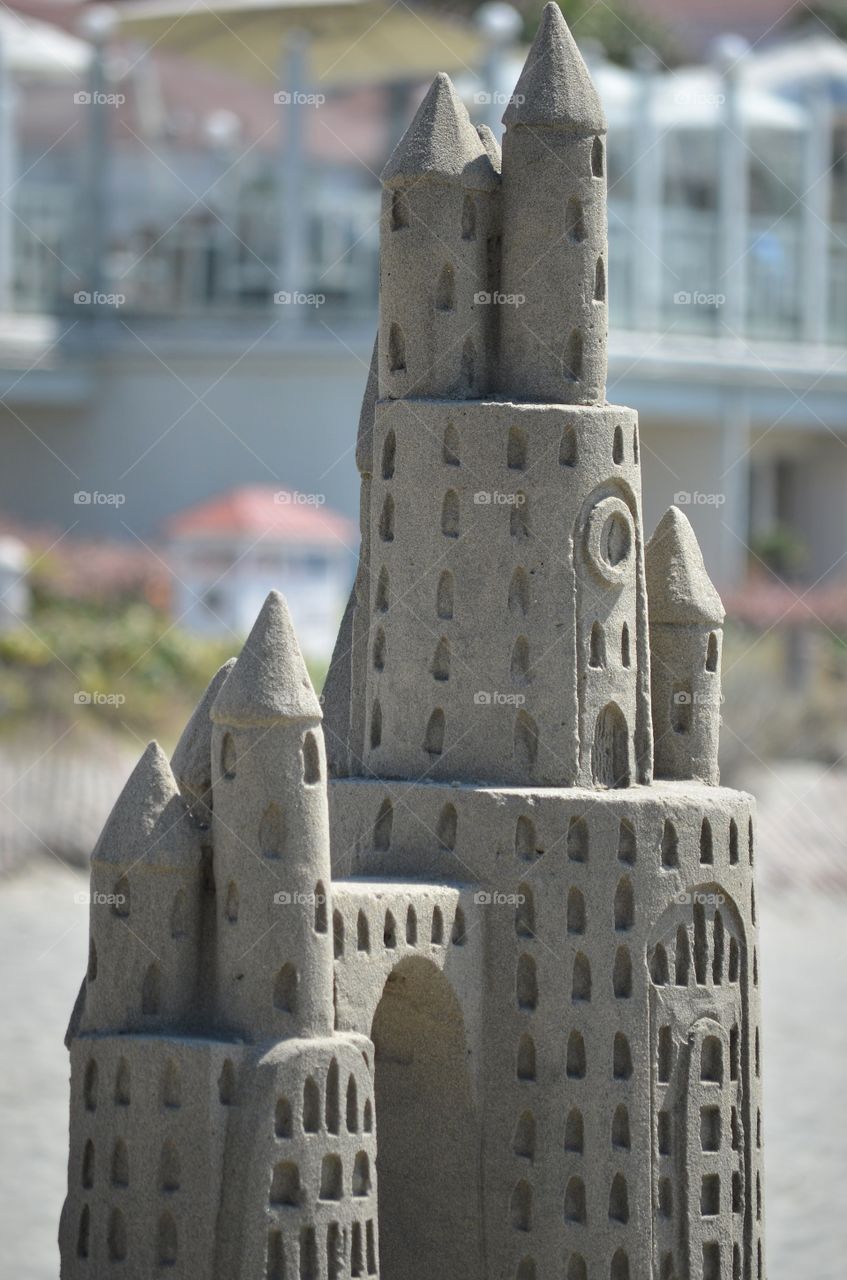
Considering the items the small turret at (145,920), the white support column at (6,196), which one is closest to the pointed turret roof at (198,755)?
the small turret at (145,920)

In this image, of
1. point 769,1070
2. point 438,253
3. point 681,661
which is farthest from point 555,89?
point 769,1070

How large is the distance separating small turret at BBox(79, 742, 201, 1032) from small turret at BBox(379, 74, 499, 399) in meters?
3.11

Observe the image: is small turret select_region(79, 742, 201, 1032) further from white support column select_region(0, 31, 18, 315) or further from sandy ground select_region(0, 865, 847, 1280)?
white support column select_region(0, 31, 18, 315)

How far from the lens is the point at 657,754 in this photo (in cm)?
1524

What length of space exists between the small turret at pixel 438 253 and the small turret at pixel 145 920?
311 centimetres

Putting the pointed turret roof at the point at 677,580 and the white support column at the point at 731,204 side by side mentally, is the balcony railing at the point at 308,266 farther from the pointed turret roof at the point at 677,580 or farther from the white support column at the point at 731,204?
the pointed turret roof at the point at 677,580

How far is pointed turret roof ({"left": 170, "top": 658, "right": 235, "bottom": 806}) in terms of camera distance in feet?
47.0

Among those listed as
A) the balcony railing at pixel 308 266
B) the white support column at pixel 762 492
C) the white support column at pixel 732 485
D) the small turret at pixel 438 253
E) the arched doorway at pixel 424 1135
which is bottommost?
the arched doorway at pixel 424 1135

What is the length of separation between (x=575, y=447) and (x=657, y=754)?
2.23 m

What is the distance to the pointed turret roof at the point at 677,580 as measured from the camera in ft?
50.1

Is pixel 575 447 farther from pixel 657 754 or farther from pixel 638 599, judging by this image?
pixel 657 754

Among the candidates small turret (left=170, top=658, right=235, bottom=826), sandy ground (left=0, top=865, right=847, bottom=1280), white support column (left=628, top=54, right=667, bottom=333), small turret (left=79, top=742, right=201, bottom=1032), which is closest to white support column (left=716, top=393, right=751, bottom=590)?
white support column (left=628, top=54, right=667, bottom=333)

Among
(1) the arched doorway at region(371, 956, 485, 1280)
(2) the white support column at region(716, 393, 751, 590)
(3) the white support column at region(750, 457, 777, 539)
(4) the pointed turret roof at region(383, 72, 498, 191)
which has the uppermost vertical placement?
(3) the white support column at region(750, 457, 777, 539)

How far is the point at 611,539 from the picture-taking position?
14.3 m
